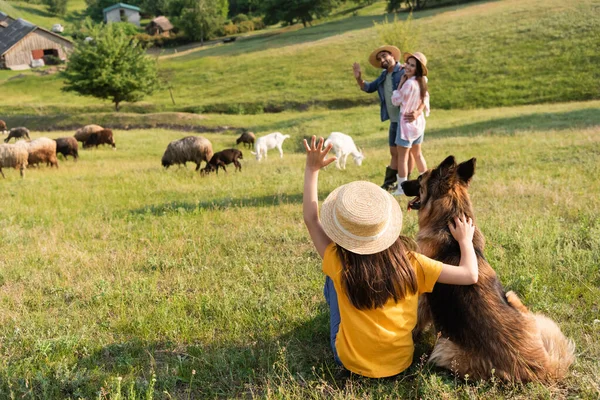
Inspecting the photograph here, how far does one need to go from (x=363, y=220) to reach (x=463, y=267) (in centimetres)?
89

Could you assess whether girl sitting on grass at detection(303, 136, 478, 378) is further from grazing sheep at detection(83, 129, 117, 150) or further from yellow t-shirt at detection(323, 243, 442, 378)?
grazing sheep at detection(83, 129, 117, 150)

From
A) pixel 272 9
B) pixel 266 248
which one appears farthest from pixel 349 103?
pixel 272 9

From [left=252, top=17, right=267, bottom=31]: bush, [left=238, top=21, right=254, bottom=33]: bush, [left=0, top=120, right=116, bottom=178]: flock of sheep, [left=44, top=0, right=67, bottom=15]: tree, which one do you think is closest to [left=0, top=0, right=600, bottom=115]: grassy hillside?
[left=0, top=120, right=116, bottom=178]: flock of sheep

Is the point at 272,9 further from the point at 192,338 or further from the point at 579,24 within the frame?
the point at 192,338

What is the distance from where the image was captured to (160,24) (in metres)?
91.3

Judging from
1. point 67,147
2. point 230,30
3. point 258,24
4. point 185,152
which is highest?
point 258,24

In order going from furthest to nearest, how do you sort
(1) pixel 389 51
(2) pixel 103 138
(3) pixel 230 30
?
Result: (3) pixel 230 30 < (2) pixel 103 138 < (1) pixel 389 51

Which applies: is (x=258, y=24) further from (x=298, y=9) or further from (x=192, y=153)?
(x=192, y=153)

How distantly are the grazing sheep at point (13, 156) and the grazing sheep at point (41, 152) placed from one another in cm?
152

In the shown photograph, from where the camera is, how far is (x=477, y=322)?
10.3 feet

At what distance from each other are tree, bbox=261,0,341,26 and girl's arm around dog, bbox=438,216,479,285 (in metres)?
76.8

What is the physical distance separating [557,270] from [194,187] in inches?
337

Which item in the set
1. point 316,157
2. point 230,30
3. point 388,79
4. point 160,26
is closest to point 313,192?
point 316,157

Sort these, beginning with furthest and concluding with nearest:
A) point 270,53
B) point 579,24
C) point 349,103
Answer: point 270,53
point 579,24
point 349,103
